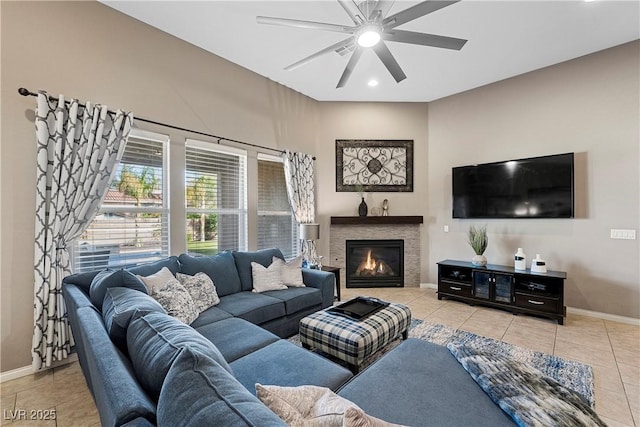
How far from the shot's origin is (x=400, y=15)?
2189mm

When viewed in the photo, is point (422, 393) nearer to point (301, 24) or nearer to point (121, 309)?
point (121, 309)

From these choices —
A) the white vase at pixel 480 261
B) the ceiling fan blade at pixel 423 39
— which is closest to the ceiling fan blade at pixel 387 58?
the ceiling fan blade at pixel 423 39

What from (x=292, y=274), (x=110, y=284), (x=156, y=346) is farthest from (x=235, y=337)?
(x=292, y=274)

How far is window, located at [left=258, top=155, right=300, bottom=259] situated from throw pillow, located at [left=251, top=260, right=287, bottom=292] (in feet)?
3.52

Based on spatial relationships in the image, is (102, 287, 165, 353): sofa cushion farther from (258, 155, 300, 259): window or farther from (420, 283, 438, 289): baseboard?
(420, 283, 438, 289): baseboard

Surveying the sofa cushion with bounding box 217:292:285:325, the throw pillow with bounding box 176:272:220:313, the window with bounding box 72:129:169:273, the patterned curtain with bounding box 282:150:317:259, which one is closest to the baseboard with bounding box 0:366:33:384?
the window with bounding box 72:129:169:273

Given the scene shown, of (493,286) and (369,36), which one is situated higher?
(369,36)

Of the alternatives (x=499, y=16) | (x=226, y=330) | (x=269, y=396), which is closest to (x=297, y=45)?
(x=499, y=16)

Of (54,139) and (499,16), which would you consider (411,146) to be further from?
(54,139)

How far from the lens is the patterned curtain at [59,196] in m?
2.46

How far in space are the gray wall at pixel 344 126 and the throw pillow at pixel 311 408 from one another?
283 centimetres

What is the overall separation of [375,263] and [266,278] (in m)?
2.67

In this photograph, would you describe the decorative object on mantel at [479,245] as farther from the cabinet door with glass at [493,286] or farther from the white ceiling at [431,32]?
the white ceiling at [431,32]

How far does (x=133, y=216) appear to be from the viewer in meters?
3.19
